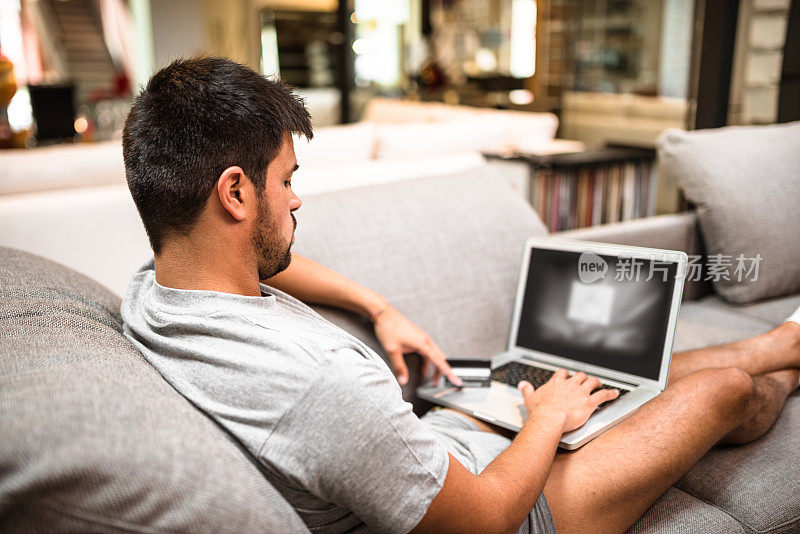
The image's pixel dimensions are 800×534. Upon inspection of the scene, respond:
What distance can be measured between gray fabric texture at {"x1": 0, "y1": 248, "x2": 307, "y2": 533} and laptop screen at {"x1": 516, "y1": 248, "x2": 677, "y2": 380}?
90cm

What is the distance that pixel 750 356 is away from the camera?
1526mm

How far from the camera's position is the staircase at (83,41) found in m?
9.46

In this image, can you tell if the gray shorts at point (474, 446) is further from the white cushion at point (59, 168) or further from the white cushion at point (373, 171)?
the white cushion at point (59, 168)

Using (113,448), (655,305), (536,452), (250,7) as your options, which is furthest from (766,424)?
(250,7)

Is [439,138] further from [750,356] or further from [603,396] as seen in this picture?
[603,396]

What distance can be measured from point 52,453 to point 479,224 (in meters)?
1.19

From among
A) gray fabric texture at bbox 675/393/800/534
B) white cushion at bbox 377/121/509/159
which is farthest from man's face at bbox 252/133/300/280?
white cushion at bbox 377/121/509/159

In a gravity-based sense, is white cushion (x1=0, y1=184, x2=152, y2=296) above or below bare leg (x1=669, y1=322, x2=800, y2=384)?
above

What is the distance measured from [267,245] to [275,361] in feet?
0.60

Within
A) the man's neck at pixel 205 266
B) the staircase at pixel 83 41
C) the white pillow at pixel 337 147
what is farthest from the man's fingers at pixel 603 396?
the staircase at pixel 83 41

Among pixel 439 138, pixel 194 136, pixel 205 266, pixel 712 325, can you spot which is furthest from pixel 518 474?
pixel 439 138

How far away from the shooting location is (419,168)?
2.91 m

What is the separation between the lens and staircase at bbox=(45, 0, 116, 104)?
31.0ft

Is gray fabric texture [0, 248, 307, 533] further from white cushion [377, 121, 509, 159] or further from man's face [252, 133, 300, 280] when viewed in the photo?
white cushion [377, 121, 509, 159]
